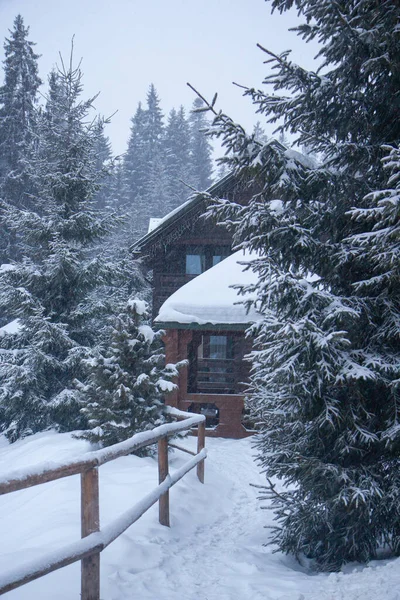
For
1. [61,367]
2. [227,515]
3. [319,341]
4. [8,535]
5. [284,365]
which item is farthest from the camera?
[61,367]

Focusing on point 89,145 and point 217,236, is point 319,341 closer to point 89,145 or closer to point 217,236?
point 89,145

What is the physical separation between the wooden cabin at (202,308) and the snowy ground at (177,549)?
3063 millimetres

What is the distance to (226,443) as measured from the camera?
1209 cm

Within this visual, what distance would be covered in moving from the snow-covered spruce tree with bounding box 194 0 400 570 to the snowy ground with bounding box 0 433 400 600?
650mm

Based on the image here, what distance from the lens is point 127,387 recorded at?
8328mm

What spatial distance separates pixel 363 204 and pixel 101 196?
1767 inches

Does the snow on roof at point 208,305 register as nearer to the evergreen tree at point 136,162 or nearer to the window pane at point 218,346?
the window pane at point 218,346

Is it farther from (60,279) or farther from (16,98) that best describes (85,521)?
(16,98)

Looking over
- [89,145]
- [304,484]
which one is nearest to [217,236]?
[89,145]

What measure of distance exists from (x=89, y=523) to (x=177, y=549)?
191cm

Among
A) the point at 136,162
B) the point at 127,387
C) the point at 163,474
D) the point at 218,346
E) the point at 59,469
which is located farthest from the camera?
the point at 136,162

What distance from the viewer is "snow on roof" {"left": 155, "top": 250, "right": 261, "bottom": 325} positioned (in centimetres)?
1264

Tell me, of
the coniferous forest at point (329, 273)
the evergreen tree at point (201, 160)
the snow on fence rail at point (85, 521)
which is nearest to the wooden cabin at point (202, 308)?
the coniferous forest at point (329, 273)

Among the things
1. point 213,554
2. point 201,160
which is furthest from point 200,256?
point 201,160
